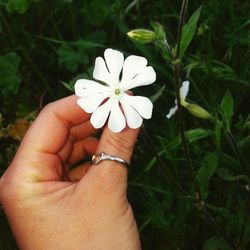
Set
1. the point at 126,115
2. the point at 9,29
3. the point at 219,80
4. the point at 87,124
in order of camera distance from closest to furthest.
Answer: the point at 126,115
the point at 87,124
the point at 219,80
the point at 9,29

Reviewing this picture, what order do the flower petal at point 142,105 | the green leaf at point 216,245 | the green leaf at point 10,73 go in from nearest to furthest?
the flower petal at point 142,105 < the green leaf at point 216,245 < the green leaf at point 10,73

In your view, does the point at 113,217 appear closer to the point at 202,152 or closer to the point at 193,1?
the point at 202,152

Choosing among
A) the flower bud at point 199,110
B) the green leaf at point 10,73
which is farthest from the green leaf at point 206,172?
the green leaf at point 10,73

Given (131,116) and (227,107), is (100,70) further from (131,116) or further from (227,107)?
(227,107)

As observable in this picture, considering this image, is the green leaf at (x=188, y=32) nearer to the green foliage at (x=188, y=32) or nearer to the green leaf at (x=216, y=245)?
the green foliage at (x=188, y=32)

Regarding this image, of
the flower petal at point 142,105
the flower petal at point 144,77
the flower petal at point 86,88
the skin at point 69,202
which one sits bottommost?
the skin at point 69,202

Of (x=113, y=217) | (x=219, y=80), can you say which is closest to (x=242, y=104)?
(x=219, y=80)

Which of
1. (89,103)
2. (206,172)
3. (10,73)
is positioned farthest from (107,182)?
(10,73)
